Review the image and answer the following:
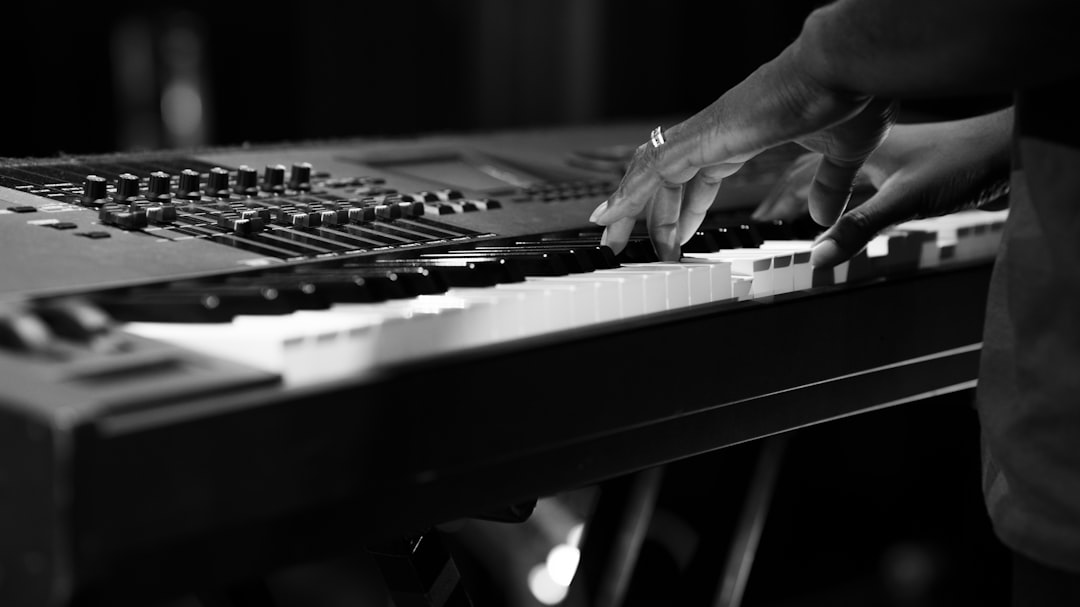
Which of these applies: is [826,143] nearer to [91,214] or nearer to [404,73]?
A: [91,214]

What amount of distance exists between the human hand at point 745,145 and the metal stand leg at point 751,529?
982 millimetres

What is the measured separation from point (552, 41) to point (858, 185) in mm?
2559

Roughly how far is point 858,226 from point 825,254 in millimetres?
43

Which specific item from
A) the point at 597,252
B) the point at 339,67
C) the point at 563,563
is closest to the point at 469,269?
the point at 597,252

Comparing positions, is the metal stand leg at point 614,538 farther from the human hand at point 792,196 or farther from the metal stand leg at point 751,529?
the human hand at point 792,196

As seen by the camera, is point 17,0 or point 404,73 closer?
point 17,0

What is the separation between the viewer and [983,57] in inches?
30.4

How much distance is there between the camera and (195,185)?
1176 mm

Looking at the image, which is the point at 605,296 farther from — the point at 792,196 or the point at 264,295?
the point at 792,196

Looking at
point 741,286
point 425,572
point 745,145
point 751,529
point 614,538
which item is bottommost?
point 614,538

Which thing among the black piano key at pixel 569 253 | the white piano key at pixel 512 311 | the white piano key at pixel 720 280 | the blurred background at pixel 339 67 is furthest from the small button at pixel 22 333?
the blurred background at pixel 339 67

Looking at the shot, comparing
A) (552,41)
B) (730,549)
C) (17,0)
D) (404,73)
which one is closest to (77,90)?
(17,0)

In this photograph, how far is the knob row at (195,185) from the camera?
1112 millimetres

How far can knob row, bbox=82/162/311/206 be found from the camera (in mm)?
1112
